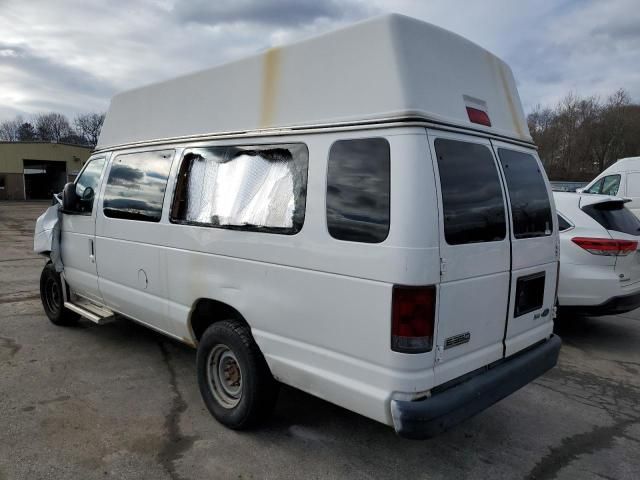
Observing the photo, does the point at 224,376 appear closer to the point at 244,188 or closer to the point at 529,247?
the point at 244,188

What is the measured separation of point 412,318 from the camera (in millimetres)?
2504

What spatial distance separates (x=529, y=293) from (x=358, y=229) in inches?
57.8

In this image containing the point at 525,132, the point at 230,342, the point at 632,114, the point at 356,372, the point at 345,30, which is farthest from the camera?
the point at 632,114

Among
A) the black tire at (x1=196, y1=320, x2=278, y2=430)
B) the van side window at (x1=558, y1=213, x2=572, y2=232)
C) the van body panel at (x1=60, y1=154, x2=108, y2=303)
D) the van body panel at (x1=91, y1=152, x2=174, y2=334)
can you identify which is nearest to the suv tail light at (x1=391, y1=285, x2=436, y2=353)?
the black tire at (x1=196, y1=320, x2=278, y2=430)

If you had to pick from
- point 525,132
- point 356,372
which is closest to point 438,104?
point 525,132

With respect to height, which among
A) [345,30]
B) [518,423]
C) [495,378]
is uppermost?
[345,30]

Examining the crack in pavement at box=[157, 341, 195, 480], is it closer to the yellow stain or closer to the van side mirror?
the van side mirror

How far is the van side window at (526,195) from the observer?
127 inches

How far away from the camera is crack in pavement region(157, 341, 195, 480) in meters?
3.08

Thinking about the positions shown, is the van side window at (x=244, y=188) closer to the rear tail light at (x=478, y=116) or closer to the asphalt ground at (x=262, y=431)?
the rear tail light at (x=478, y=116)

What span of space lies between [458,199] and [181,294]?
7.29 feet

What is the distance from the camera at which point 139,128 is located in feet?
14.8

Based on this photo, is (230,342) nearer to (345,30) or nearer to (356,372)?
(356,372)

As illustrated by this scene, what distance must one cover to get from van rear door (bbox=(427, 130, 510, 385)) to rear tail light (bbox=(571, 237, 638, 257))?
9.61ft
